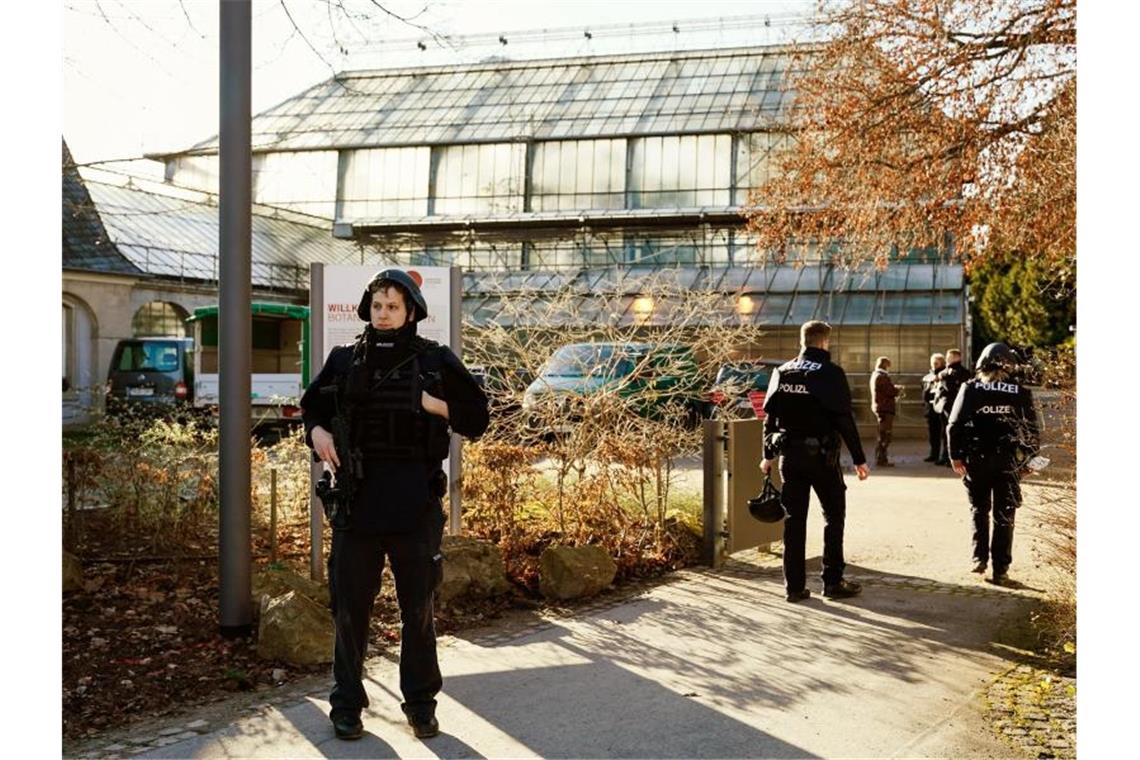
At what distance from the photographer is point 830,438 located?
8227mm

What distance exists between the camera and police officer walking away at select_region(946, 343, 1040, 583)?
8.80 m

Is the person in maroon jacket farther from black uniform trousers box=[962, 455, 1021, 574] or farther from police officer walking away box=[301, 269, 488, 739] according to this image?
police officer walking away box=[301, 269, 488, 739]

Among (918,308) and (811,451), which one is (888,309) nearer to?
(918,308)

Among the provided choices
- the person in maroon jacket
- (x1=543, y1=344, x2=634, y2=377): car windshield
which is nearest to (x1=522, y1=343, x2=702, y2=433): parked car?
(x1=543, y1=344, x2=634, y2=377): car windshield

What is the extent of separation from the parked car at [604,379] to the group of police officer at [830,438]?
76.6 inches

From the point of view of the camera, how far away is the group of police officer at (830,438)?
8.16 metres

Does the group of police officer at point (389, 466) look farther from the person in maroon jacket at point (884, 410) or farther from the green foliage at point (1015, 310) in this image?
the green foliage at point (1015, 310)

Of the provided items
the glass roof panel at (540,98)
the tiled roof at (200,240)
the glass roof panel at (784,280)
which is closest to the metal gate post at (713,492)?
the glass roof panel at (784,280)

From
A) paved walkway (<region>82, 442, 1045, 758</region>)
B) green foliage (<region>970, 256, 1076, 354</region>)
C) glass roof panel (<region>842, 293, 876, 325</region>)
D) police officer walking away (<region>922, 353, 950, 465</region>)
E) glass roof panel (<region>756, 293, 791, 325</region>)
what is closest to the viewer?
paved walkway (<region>82, 442, 1045, 758</region>)

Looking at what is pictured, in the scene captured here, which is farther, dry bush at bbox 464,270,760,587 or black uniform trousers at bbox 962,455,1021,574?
dry bush at bbox 464,270,760,587

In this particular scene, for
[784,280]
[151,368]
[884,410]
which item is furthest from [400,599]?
[784,280]

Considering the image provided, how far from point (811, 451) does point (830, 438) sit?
0.17 m

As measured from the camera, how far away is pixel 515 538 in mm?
9008

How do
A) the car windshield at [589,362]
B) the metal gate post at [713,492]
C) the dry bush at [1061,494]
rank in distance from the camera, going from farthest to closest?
the car windshield at [589,362]
the metal gate post at [713,492]
the dry bush at [1061,494]
